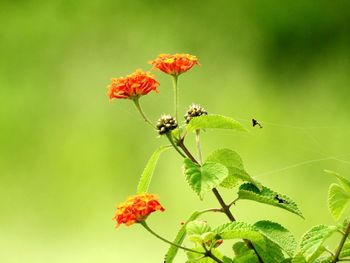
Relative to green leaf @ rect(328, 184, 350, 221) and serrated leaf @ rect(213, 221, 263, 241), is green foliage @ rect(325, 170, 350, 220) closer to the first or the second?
green leaf @ rect(328, 184, 350, 221)

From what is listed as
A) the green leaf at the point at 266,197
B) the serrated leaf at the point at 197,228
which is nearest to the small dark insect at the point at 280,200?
the green leaf at the point at 266,197

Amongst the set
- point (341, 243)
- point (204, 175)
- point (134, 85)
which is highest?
point (134, 85)

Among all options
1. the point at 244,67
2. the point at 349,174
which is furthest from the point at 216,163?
the point at 244,67

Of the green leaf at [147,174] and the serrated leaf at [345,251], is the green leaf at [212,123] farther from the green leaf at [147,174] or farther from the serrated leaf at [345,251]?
the serrated leaf at [345,251]

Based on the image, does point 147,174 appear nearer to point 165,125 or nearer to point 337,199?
point 165,125

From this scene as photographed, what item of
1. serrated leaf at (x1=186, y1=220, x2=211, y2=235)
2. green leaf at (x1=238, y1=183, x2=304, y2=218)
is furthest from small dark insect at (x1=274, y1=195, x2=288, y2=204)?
serrated leaf at (x1=186, y1=220, x2=211, y2=235)

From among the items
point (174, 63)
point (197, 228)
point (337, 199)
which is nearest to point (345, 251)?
point (337, 199)

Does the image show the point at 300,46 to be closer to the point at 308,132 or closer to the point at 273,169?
the point at 308,132
